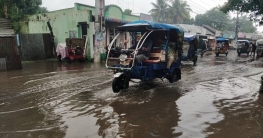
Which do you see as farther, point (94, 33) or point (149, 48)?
point (94, 33)

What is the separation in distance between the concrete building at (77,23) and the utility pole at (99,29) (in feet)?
0.25

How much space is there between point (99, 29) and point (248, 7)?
50.5ft

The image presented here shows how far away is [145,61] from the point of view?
7.58 metres

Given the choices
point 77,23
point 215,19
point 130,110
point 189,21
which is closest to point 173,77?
point 130,110

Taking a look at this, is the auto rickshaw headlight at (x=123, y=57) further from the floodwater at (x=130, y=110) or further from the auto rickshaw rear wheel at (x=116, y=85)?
the floodwater at (x=130, y=110)

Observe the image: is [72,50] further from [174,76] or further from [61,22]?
[174,76]

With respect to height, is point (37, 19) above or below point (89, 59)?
above

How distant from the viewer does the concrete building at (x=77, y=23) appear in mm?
17031

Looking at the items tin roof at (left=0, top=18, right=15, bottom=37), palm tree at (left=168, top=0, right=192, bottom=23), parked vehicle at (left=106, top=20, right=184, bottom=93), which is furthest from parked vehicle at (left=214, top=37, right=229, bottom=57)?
palm tree at (left=168, top=0, right=192, bottom=23)

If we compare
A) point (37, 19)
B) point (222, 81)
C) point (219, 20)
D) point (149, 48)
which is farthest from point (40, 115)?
point (219, 20)

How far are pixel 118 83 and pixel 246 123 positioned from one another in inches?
154

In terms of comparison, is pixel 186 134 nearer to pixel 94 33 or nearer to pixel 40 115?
pixel 40 115

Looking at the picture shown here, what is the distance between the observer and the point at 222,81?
31.2ft

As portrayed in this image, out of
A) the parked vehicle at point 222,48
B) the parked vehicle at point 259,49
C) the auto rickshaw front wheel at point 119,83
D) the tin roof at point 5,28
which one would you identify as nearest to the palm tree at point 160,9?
the parked vehicle at point 222,48
